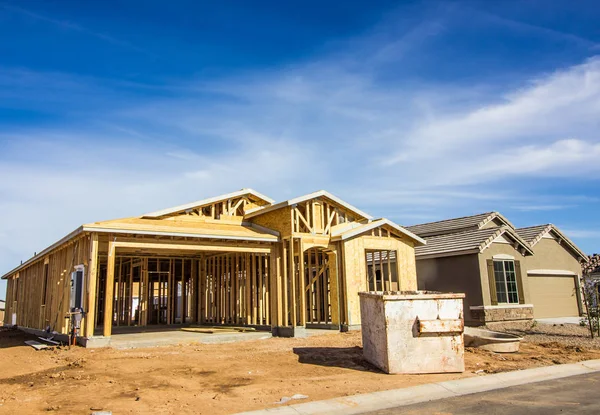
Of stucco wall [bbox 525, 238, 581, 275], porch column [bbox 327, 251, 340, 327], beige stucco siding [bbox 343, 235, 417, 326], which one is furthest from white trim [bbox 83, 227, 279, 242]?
stucco wall [bbox 525, 238, 581, 275]

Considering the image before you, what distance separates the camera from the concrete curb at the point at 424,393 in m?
7.27

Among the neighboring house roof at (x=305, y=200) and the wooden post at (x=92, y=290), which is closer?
the wooden post at (x=92, y=290)

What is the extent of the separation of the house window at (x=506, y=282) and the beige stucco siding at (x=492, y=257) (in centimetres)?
50

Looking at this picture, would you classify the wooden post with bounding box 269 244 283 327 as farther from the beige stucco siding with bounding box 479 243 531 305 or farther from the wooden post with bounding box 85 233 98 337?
the beige stucco siding with bounding box 479 243 531 305

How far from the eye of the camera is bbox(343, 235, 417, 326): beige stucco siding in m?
18.0

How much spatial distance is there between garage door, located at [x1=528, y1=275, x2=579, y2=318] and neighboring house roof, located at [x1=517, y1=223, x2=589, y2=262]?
64.2 inches

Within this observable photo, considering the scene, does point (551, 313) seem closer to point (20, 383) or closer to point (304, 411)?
point (304, 411)

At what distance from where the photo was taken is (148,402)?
776 centimetres

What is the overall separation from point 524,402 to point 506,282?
14897 millimetres

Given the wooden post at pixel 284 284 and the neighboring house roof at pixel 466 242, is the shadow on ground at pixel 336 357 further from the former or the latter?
the neighboring house roof at pixel 466 242

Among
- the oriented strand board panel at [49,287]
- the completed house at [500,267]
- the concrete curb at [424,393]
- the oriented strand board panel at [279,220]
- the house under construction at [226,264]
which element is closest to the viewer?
the concrete curb at [424,393]

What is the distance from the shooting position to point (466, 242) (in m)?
21.3

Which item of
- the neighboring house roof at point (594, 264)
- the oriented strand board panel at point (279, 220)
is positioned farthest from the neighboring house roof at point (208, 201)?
the neighboring house roof at point (594, 264)

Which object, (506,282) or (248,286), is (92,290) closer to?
(248,286)
